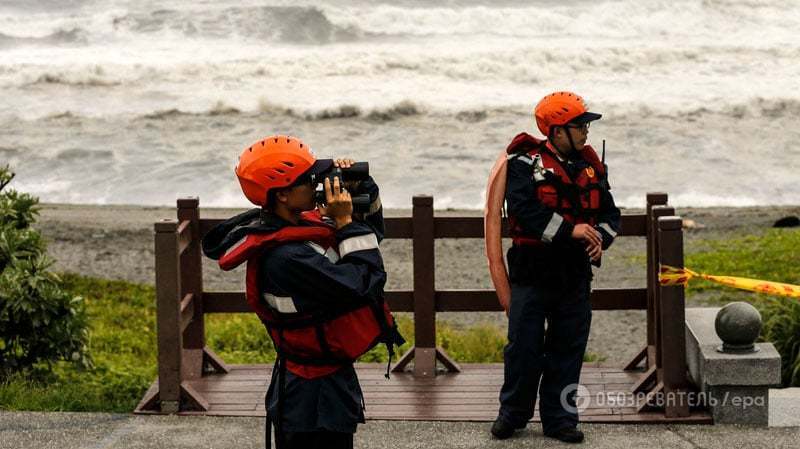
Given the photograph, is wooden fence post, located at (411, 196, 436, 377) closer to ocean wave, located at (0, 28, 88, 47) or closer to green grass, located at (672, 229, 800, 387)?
green grass, located at (672, 229, 800, 387)

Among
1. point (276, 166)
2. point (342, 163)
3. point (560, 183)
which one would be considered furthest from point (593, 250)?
point (276, 166)

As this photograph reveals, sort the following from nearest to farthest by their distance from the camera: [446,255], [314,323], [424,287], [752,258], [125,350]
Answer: [314,323], [424,287], [125,350], [752,258], [446,255]

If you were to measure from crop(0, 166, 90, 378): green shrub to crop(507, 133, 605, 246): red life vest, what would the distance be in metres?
3.24

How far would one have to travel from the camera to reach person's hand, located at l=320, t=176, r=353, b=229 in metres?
4.84

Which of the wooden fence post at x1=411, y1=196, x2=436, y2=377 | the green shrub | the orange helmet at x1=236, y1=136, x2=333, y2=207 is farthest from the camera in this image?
the green shrub

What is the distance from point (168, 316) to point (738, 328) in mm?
3005

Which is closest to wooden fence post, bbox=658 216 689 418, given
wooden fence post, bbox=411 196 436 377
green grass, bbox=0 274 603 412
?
wooden fence post, bbox=411 196 436 377

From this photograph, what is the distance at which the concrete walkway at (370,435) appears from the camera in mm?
6980

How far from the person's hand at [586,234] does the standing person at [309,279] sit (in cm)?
180

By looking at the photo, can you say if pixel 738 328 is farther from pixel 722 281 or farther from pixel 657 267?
pixel 657 267

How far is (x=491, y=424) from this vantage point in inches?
289

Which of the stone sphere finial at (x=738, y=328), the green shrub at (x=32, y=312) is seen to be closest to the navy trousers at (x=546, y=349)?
the stone sphere finial at (x=738, y=328)

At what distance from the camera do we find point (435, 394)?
25.9 ft

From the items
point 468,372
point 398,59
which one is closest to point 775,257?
point 468,372
